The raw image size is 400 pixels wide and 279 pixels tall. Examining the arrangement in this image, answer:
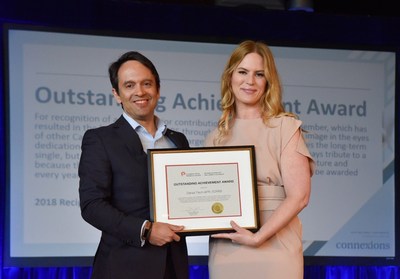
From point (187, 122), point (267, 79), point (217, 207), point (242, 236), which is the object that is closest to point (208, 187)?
point (217, 207)

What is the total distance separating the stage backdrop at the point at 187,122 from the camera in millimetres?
5082

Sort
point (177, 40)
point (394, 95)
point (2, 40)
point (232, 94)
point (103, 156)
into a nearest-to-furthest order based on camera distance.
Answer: point (103, 156) < point (232, 94) < point (2, 40) < point (177, 40) < point (394, 95)

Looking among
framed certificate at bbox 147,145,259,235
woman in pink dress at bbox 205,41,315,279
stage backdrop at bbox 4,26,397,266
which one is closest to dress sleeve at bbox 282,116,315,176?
woman in pink dress at bbox 205,41,315,279

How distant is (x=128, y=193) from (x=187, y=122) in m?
2.70

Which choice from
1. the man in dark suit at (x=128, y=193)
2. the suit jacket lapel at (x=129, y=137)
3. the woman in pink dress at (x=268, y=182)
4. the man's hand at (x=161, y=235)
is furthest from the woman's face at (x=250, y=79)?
the man's hand at (x=161, y=235)

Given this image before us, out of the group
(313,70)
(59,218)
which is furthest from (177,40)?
(59,218)

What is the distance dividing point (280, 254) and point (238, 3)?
10.8 ft

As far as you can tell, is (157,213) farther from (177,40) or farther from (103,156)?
(177,40)

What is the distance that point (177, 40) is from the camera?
5.41 meters

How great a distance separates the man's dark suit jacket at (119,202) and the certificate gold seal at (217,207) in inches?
7.9

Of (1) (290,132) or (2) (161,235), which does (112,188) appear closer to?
(2) (161,235)

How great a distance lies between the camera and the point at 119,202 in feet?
8.87

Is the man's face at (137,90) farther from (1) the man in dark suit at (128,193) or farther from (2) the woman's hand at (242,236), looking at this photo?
(2) the woman's hand at (242,236)

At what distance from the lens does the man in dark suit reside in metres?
2.64
